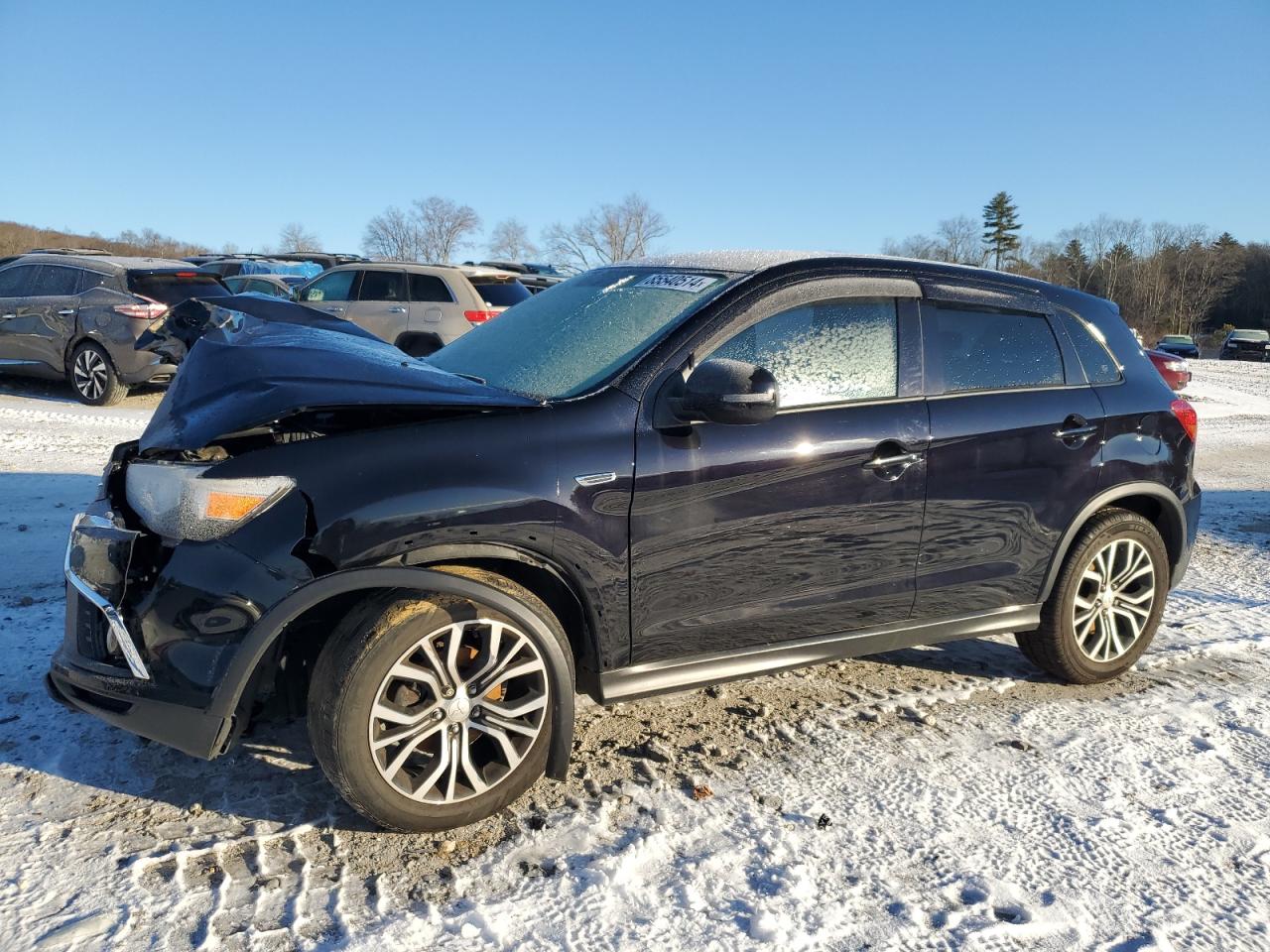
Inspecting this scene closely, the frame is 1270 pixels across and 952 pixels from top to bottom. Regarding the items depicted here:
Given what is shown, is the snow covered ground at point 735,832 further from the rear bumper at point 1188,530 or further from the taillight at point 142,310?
the taillight at point 142,310

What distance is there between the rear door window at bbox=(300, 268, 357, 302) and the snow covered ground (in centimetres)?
983

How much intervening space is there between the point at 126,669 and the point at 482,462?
1178 mm

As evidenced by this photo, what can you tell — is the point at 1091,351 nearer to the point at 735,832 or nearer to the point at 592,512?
the point at 592,512

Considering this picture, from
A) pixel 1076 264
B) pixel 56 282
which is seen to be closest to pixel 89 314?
pixel 56 282

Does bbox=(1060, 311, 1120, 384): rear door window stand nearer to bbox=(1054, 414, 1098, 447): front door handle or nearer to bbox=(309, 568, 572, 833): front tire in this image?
bbox=(1054, 414, 1098, 447): front door handle

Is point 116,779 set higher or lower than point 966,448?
lower

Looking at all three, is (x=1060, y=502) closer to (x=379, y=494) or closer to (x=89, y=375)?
(x=379, y=494)

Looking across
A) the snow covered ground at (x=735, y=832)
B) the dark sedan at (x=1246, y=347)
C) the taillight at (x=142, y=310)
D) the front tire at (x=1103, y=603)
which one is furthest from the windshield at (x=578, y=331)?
the dark sedan at (x=1246, y=347)

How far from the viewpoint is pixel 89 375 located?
1125cm

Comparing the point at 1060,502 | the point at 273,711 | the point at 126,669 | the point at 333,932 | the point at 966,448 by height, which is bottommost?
the point at 333,932

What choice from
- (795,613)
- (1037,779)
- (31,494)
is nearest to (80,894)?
(795,613)

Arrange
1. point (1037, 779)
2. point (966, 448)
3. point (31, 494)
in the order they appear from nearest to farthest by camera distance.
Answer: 1. point (1037, 779)
2. point (966, 448)
3. point (31, 494)

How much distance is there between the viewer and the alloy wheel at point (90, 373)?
11.2 m

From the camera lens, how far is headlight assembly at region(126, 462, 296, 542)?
2703mm
